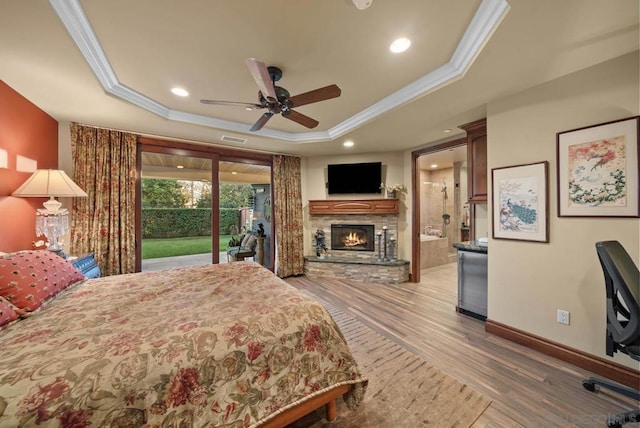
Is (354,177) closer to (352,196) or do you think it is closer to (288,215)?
(352,196)

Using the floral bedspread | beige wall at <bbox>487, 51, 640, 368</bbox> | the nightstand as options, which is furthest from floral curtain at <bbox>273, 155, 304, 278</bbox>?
beige wall at <bbox>487, 51, 640, 368</bbox>

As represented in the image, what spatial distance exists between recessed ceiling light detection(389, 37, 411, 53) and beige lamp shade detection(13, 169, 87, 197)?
330cm

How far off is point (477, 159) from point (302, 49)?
2501 millimetres

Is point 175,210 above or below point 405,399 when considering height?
above

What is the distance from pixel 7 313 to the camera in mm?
1187

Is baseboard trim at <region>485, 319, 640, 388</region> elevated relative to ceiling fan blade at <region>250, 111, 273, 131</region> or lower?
lower

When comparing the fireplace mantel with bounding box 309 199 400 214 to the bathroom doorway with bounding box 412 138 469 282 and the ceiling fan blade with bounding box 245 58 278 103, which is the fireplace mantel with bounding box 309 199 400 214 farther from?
the ceiling fan blade with bounding box 245 58 278 103

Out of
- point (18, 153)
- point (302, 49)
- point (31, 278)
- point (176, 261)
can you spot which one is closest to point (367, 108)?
point (302, 49)

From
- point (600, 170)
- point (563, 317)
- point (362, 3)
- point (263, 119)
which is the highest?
point (362, 3)

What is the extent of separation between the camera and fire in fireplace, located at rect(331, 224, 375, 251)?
4.80 meters

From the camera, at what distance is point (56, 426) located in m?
0.77

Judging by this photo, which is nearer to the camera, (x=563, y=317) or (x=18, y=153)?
(x=563, y=317)

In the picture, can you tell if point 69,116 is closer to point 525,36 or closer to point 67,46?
point 67,46

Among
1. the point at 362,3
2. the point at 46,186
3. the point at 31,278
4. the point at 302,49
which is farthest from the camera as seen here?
the point at 46,186
